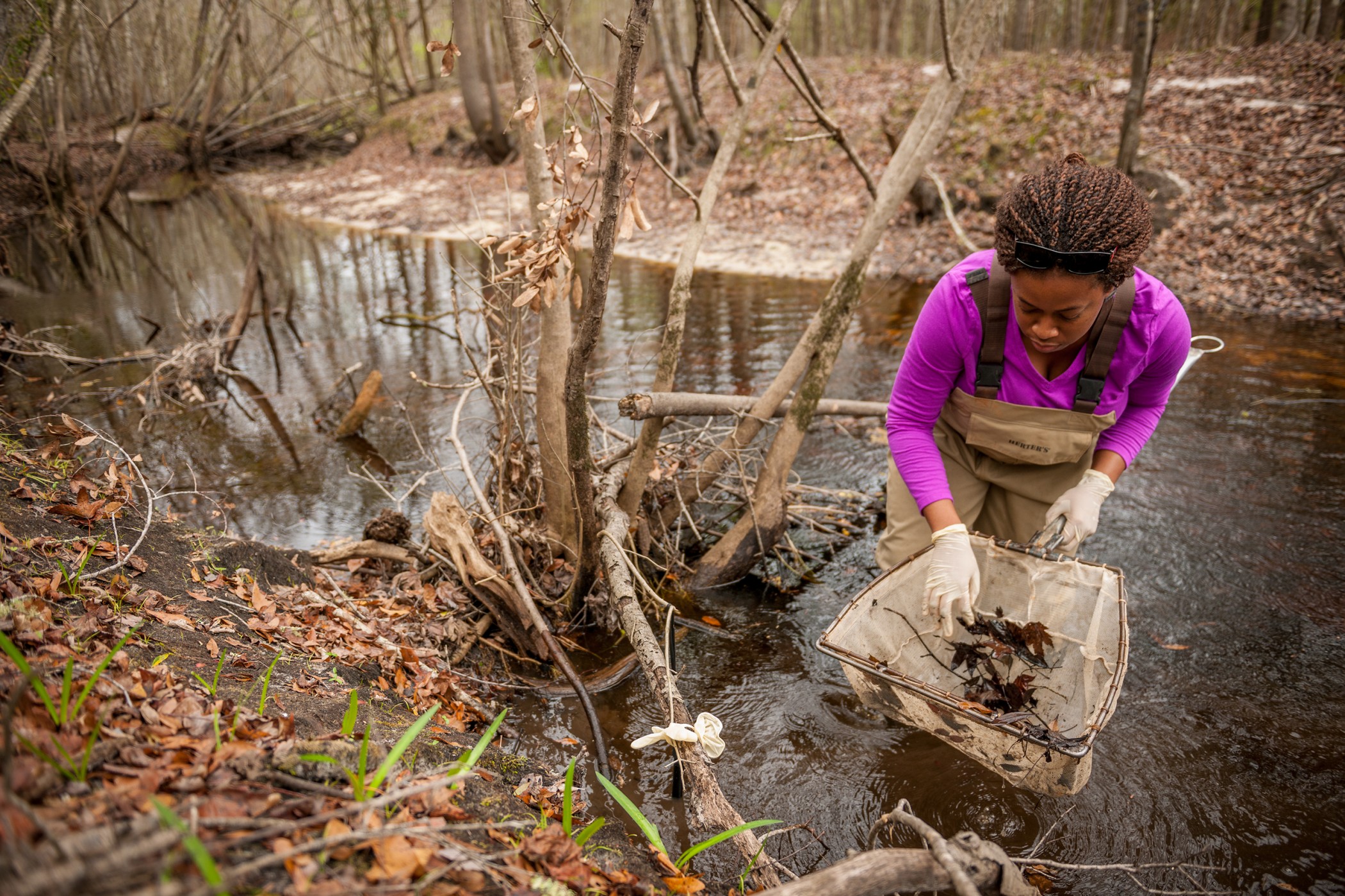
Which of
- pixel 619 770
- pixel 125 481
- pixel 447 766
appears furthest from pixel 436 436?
pixel 447 766

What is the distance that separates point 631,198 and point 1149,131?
13384 mm

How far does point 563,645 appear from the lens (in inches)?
139

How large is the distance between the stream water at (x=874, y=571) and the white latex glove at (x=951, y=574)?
2.46ft

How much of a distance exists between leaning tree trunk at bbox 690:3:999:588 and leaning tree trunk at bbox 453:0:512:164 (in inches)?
635

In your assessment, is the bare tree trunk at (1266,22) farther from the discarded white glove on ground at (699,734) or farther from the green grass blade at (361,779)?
the green grass blade at (361,779)

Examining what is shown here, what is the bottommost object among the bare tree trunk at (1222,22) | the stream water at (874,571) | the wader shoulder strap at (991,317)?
the stream water at (874,571)

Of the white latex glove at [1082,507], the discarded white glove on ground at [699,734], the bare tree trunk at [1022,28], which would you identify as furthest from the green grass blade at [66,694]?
the bare tree trunk at [1022,28]

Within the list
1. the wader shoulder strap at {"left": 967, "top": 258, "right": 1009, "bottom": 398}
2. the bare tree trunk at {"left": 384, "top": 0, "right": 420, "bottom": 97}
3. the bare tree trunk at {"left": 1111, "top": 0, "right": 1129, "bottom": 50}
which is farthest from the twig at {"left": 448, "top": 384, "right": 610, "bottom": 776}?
the bare tree trunk at {"left": 384, "top": 0, "right": 420, "bottom": 97}

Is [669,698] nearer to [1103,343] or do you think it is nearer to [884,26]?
[1103,343]

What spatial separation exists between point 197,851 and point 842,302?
3.48m

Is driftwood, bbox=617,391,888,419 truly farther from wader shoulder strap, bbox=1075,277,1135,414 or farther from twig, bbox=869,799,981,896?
twig, bbox=869,799,981,896

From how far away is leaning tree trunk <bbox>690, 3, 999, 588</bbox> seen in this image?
147 inches

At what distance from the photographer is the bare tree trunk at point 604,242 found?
6.75 ft

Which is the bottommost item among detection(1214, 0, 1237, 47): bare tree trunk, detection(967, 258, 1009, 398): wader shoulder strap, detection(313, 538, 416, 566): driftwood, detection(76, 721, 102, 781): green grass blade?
detection(313, 538, 416, 566): driftwood
